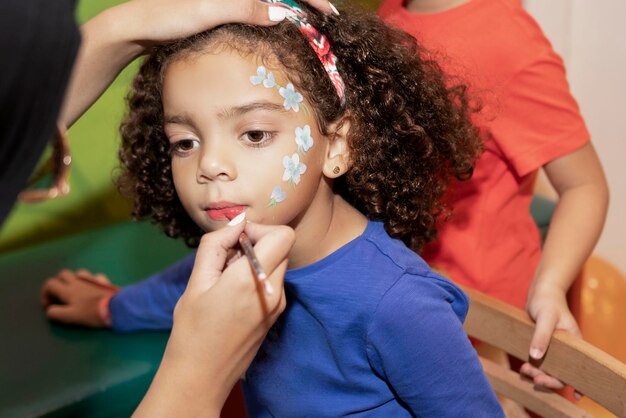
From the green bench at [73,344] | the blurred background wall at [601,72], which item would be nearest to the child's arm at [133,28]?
the green bench at [73,344]

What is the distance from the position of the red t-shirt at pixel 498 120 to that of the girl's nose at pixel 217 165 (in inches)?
14.0

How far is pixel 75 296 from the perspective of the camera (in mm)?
1107

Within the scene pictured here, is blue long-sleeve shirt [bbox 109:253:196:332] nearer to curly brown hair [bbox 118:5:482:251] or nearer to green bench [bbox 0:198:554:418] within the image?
green bench [bbox 0:198:554:418]

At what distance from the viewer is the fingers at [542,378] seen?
0.92 metres

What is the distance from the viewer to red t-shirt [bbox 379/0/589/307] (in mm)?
1024

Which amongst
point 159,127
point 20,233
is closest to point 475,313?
point 159,127

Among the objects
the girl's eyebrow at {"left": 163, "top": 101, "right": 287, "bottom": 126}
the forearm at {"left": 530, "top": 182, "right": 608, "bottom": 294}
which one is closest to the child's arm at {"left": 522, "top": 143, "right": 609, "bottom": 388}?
the forearm at {"left": 530, "top": 182, "right": 608, "bottom": 294}

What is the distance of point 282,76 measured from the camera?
76cm

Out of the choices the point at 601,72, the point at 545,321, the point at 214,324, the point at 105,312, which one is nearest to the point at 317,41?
the point at 214,324

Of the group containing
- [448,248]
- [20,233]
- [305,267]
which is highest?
[305,267]

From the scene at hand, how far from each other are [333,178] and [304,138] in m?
0.08

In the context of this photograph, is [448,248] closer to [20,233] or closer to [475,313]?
[475,313]

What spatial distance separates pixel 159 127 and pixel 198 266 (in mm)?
259

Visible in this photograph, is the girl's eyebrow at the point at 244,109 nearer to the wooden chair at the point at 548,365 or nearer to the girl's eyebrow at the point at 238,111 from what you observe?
the girl's eyebrow at the point at 238,111
